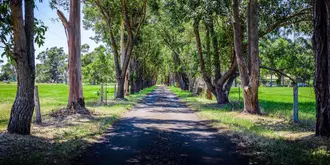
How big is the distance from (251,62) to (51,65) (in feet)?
535

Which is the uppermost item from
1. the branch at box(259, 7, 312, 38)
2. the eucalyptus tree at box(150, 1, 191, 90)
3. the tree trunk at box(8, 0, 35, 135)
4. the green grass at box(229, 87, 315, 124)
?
the eucalyptus tree at box(150, 1, 191, 90)

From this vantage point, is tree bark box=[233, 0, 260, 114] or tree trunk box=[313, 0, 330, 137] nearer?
tree trunk box=[313, 0, 330, 137]

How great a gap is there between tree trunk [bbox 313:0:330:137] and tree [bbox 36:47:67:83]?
162 meters

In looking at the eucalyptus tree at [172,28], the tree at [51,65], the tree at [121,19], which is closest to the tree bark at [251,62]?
the eucalyptus tree at [172,28]

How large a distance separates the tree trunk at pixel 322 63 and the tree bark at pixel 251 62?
20.1 feet

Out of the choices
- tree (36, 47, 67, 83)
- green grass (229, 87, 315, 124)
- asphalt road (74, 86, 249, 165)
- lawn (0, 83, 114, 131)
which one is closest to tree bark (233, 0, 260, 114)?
green grass (229, 87, 315, 124)

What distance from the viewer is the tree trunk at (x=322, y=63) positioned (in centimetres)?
861

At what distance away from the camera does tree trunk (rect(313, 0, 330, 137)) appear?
8.61 m

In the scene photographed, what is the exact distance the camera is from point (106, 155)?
7199 mm

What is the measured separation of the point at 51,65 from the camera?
164 meters

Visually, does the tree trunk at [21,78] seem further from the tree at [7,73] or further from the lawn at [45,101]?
the tree at [7,73]

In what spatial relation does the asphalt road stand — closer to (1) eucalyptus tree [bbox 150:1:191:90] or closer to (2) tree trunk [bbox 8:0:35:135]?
(2) tree trunk [bbox 8:0:35:135]

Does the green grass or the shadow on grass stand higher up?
the shadow on grass

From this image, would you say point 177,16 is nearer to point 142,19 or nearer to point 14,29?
point 142,19
